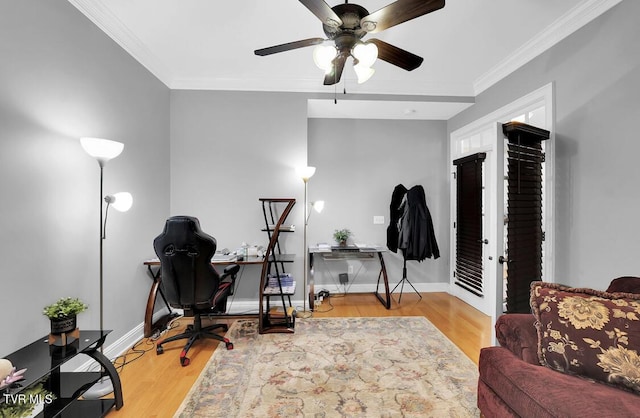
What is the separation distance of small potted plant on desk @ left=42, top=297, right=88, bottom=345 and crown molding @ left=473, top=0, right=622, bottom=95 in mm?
4012

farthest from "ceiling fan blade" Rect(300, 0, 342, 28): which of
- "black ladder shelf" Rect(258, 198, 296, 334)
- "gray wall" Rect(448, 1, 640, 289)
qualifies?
"gray wall" Rect(448, 1, 640, 289)

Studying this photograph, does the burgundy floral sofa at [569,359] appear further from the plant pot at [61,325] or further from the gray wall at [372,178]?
the gray wall at [372,178]

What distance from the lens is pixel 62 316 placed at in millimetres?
1537

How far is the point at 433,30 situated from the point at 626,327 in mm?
2416

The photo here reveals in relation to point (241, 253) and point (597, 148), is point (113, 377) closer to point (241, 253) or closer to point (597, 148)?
point (241, 253)

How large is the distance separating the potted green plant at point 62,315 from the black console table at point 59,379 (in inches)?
4.0

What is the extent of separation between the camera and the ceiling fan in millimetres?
1414

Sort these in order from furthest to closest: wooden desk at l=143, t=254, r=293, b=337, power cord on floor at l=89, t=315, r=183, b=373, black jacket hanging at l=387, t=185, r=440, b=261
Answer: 1. black jacket hanging at l=387, t=185, r=440, b=261
2. wooden desk at l=143, t=254, r=293, b=337
3. power cord on floor at l=89, t=315, r=183, b=373

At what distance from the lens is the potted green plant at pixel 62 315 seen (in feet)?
5.01

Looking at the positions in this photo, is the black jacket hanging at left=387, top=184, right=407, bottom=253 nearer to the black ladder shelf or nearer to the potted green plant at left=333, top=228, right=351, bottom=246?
the potted green plant at left=333, top=228, right=351, bottom=246

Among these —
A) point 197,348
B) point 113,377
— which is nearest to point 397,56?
point 113,377

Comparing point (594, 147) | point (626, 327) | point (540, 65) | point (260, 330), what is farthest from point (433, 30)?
point (260, 330)

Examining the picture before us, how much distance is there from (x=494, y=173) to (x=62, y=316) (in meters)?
2.92

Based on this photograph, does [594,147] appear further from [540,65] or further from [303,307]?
[303,307]
